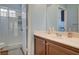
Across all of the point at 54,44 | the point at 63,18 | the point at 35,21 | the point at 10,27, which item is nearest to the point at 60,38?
the point at 54,44

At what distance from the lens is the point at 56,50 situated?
3.94 ft

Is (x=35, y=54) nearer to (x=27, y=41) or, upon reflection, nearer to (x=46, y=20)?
(x=27, y=41)

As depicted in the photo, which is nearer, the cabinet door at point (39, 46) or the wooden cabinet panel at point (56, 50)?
the wooden cabinet panel at point (56, 50)

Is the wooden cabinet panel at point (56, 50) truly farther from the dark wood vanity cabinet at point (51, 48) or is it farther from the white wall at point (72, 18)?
the white wall at point (72, 18)

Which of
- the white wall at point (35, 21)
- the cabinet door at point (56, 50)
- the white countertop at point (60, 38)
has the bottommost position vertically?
the cabinet door at point (56, 50)

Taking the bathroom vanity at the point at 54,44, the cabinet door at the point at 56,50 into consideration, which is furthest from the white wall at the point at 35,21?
the cabinet door at the point at 56,50

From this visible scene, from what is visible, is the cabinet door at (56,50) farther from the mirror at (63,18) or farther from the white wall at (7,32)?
the white wall at (7,32)

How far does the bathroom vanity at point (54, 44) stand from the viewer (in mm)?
1110

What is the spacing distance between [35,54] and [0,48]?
0.36 m

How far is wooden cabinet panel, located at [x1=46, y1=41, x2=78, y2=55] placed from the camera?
1.13 metres

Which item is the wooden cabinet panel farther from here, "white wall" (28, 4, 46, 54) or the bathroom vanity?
"white wall" (28, 4, 46, 54)

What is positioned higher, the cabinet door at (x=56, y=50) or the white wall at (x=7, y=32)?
the white wall at (x=7, y=32)

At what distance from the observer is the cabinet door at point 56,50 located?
3.71 ft

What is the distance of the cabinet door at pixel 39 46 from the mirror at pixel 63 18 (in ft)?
0.63
